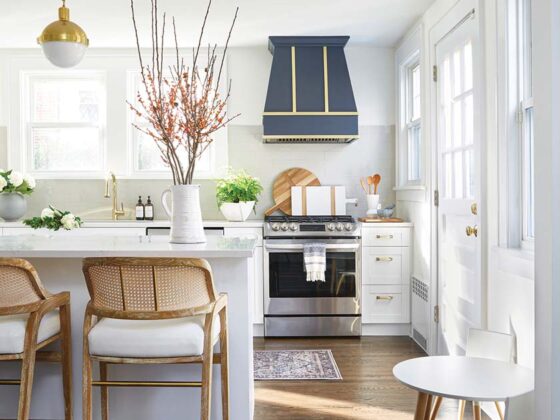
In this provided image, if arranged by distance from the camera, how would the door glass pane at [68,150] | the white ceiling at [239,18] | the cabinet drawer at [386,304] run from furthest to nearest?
the door glass pane at [68,150], the cabinet drawer at [386,304], the white ceiling at [239,18]

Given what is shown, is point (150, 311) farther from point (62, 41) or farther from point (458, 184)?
point (458, 184)

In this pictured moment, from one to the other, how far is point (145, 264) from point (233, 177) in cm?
307

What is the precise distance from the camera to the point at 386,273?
16.2 ft

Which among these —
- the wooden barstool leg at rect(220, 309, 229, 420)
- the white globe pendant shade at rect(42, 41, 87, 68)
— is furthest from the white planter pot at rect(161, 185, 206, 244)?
the white globe pendant shade at rect(42, 41, 87, 68)

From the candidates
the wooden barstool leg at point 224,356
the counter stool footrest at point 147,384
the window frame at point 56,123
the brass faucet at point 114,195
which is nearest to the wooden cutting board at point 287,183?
the brass faucet at point 114,195

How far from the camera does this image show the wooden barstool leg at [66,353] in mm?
2650

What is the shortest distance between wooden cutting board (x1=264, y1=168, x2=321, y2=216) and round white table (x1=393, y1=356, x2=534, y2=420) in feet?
10.9

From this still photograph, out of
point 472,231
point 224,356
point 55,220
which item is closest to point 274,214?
point 472,231

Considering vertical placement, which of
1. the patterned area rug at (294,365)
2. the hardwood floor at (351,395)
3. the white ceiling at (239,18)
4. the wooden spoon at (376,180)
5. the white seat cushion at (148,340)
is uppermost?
the white ceiling at (239,18)

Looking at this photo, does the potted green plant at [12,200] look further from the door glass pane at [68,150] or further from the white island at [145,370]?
the white island at [145,370]

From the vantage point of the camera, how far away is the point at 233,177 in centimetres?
531

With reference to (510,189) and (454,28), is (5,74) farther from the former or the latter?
(510,189)

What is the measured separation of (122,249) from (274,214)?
2.92 meters

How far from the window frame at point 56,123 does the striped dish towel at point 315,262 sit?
6.94 feet
